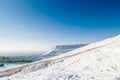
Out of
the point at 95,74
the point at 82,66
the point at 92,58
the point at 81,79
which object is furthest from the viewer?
the point at 92,58

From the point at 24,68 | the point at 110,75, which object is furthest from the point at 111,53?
the point at 24,68

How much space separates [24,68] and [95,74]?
5.54 m

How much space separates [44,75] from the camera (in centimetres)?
1162

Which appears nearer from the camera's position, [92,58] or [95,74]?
[95,74]

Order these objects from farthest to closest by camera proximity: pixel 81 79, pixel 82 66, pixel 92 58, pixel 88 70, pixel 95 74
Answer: pixel 92 58 → pixel 82 66 → pixel 88 70 → pixel 95 74 → pixel 81 79

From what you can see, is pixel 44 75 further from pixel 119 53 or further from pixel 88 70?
pixel 119 53

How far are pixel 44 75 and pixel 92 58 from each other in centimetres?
412

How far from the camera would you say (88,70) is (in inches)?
476

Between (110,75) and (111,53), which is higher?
(111,53)

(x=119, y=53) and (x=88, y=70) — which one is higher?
(x=119, y=53)

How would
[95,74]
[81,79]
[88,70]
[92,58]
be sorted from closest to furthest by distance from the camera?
1. [81,79]
2. [95,74]
3. [88,70]
4. [92,58]

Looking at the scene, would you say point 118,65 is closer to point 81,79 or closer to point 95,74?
point 95,74

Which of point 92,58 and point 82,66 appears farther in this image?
point 92,58

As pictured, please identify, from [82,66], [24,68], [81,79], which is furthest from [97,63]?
[24,68]
